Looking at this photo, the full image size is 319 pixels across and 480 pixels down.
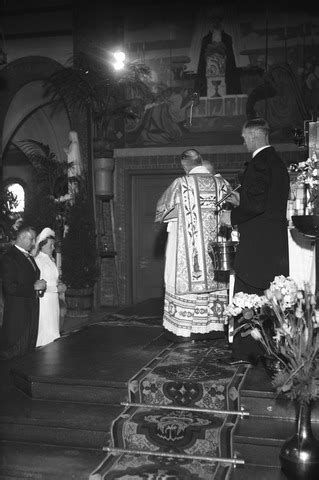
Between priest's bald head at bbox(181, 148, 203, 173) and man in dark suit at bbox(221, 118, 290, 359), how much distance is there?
48.0 inches

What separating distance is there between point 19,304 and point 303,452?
399cm

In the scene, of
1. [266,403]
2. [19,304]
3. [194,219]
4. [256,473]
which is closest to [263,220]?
[194,219]

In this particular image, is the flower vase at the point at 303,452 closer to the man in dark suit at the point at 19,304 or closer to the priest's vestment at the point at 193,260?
the priest's vestment at the point at 193,260

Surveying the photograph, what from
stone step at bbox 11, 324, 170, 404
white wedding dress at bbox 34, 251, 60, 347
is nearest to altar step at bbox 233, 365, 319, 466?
stone step at bbox 11, 324, 170, 404

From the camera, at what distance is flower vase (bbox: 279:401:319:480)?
4316 mm

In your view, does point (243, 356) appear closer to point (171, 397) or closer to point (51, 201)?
point (171, 397)

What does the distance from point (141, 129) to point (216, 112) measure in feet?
4.24

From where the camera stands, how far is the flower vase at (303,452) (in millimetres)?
4316

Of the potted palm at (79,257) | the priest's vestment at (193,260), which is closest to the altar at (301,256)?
the priest's vestment at (193,260)

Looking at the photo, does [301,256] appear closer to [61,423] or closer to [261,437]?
[261,437]

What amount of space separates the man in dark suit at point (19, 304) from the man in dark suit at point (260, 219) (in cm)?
257

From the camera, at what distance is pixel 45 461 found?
16.3ft

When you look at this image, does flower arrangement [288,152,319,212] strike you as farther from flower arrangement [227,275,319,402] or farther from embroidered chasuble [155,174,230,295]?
flower arrangement [227,275,319,402]

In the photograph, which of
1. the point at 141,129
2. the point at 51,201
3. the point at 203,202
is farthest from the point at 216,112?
the point at 203,202
